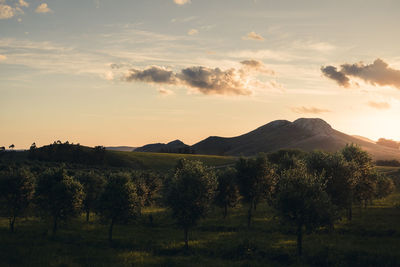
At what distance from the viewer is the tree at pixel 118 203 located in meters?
50.5

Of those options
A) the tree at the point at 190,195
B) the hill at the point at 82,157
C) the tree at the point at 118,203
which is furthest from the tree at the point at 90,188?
the hill at the point at 82,157

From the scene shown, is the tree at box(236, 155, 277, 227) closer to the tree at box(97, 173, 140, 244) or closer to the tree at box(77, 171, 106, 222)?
the tree at box(97, 173, 140, 244)

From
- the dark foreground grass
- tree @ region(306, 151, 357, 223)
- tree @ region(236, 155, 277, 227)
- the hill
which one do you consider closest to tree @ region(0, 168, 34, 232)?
the dark foreground grass

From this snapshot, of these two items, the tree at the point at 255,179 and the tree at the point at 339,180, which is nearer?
the tree at the point at 339,180

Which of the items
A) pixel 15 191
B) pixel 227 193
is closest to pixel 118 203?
pixel 15 191

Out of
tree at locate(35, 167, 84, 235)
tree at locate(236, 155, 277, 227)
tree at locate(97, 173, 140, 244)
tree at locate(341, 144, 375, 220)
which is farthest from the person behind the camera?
tree at locate(236, 155, 277, 227)

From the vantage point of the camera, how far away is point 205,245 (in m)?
46.4

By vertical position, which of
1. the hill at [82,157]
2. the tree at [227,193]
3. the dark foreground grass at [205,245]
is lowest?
the dark foreground grass at [205,245]

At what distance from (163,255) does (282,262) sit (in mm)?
15292

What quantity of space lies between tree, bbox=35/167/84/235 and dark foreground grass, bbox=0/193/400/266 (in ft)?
11.4

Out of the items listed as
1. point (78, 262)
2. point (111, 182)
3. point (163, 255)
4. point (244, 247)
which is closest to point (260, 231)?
point (244, 247)

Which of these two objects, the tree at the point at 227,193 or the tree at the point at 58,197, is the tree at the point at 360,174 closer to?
the tree at the point at 227,193

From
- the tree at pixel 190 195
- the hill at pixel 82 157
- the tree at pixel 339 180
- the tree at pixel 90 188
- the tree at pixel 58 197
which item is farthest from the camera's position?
the hill at pixel 82 157

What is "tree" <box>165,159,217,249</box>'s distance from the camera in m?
46.7
